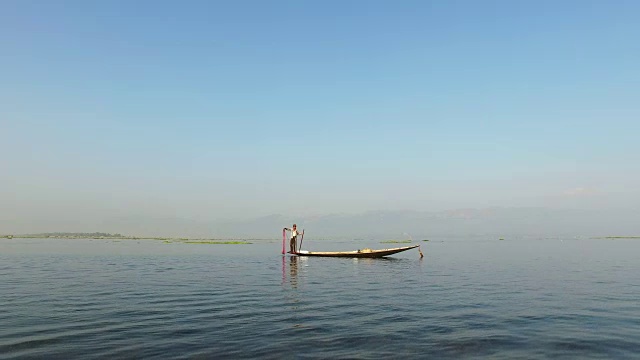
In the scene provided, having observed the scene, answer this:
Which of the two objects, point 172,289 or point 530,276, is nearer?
point 172,289

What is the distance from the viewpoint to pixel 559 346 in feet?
48.9

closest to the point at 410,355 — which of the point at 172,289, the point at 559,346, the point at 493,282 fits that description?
the point at 559,346

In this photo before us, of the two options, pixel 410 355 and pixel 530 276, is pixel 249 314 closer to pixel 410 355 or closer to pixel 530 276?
pixel 410 355

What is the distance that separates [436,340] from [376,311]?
19.6 feet

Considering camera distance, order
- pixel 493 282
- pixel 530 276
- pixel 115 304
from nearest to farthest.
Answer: pixel 115 304 < pixel 493 282 < pixel 530 276

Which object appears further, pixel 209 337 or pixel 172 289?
pixel 172 289

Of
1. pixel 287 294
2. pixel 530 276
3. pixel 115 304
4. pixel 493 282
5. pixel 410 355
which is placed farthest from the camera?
pixel 530 276

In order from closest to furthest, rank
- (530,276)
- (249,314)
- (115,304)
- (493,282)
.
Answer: (249,314) → (115,304) → (493,282) → (530,276)

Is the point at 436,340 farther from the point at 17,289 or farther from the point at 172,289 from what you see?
the point at 17,289

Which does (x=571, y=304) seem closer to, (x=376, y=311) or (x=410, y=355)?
(x=376, y=311)

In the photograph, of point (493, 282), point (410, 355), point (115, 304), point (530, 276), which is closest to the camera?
point (410, 355)

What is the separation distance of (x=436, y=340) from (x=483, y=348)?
67.2 inches

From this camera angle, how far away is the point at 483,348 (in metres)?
14.6

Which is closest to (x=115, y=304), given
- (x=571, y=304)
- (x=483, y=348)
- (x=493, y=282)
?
(x=483, y=348)
